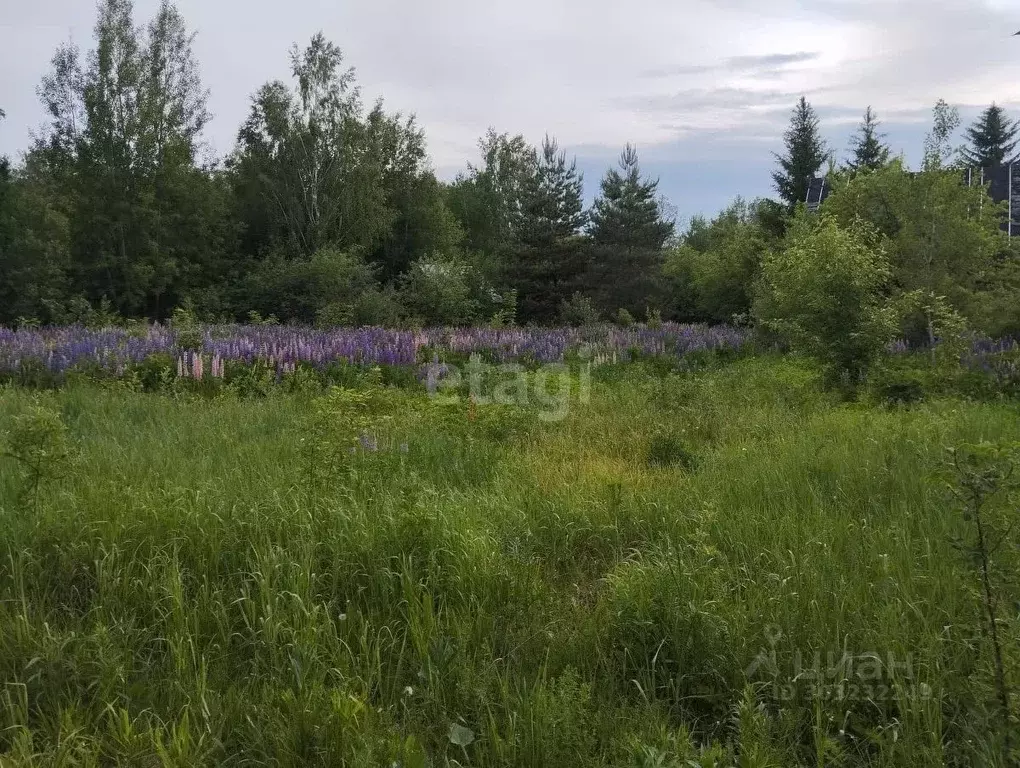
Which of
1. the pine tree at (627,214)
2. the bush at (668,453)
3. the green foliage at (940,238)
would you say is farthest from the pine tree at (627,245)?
the bush at (668,453)

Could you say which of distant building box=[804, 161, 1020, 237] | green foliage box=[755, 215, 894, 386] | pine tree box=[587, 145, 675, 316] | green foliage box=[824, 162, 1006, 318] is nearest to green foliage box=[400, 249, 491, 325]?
pine tree box=[587, 145, 675, 316]

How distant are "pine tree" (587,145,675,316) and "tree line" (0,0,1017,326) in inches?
2.2

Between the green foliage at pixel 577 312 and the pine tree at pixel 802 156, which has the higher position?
the pine tree at pixel 802 156

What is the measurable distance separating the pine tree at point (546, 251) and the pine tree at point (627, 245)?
32.9 inches

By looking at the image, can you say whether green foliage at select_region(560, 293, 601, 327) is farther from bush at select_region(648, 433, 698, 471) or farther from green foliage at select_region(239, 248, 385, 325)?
bush at select_region(648, 433, 698, 471)

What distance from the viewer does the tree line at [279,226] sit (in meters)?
19.8

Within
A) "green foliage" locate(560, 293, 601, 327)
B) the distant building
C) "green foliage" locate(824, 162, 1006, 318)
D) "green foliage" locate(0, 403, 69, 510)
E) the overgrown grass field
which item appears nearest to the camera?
the overgrown grass field

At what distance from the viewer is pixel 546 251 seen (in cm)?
2300

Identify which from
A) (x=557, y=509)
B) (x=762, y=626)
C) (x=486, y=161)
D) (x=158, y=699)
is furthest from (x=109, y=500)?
(x=486, y=161)

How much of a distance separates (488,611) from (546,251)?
20920 mm

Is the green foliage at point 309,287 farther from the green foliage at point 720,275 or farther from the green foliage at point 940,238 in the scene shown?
the green foliage at point 940,238

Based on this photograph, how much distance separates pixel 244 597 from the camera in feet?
9.04

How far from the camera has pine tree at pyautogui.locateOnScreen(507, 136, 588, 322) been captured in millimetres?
22844

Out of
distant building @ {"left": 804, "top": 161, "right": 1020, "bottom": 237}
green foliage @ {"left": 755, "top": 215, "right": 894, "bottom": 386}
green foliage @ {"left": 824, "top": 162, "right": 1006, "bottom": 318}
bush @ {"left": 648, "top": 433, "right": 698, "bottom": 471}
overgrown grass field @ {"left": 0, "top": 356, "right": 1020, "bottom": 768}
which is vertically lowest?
overgrown grass field @ {"left": 0, "top": 356, "right": 1020, "bottom": 768}
